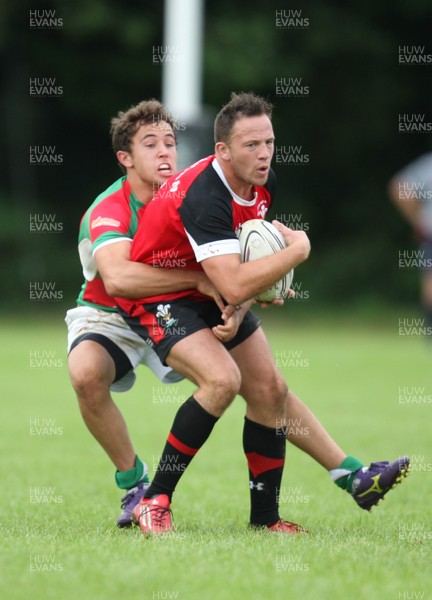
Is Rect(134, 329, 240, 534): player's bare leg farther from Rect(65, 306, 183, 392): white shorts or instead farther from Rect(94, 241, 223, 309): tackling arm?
Rect(65, 306, 183, 392): white shorts

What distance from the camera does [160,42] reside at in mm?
24562

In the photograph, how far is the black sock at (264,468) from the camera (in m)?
5.32

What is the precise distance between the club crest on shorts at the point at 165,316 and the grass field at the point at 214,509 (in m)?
0.96

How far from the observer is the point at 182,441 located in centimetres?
505

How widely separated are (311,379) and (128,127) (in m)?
7.18

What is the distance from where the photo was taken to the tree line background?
23.5m

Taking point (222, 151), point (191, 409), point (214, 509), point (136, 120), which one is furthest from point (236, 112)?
point (214, 509)

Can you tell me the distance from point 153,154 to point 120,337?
37.0 inches

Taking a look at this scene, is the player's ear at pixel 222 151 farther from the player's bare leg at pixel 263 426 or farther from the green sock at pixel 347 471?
the green sock at pixel 347 471

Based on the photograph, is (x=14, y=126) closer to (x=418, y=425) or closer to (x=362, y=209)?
(x=362, y=209)

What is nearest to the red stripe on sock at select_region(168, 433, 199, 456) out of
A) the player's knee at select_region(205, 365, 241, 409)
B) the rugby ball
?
the player's knee at select_region(205, 365, 241, 409)

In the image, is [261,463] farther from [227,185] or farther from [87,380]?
[227,185]

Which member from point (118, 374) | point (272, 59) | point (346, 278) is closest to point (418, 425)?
point (118, 374)

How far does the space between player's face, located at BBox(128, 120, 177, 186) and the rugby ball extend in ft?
2.18
